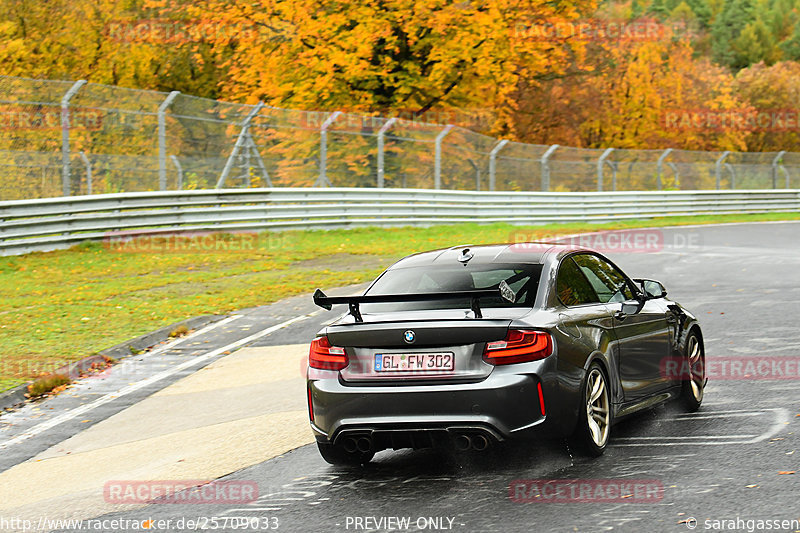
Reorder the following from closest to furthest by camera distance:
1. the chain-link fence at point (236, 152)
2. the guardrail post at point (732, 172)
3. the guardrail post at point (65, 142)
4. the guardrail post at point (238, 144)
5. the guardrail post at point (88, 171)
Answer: the chain-link fence at point (236, 152)
the guardrail post at point (65, 142)
the guardrail post at point (88, 171)
the guardrail post at point (238, 144)
the guardrail post at point (732, 172)

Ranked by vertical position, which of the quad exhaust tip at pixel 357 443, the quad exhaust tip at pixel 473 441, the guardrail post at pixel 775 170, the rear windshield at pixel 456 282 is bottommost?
the guardrail post at pixel 775 170

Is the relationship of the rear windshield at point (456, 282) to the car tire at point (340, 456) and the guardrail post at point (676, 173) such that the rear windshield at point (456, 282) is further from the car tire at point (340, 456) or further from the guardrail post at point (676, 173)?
the guardrail post at point (676, 173)

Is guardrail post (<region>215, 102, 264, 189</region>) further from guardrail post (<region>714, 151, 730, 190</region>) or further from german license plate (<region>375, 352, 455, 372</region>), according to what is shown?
guardrail post (<region>714, 151, 730, 190</region>)

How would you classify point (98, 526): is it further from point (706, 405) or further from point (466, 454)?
point (706, 405)

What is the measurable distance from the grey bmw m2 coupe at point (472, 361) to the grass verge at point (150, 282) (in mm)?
5021

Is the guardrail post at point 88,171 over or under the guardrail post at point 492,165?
over

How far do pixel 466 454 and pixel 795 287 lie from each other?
1003 centimetres

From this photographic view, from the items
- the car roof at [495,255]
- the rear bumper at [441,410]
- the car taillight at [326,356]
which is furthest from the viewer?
the car roof at [495,255]

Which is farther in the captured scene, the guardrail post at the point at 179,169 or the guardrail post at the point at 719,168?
the guardrail post at the point at 719,168

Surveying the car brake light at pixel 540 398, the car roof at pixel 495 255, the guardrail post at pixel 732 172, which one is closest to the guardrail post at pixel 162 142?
the car roof at pixel 495 255

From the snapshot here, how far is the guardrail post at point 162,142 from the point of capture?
72.0 ft

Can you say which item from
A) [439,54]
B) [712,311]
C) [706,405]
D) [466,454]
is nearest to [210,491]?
[466,454]

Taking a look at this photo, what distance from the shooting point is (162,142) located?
72.3 ft

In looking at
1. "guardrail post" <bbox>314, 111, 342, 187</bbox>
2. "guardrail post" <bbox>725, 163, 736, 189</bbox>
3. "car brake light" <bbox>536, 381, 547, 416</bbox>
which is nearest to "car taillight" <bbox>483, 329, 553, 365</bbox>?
"car brake light" <bbox>536, 381, 547, 416</bbox>
